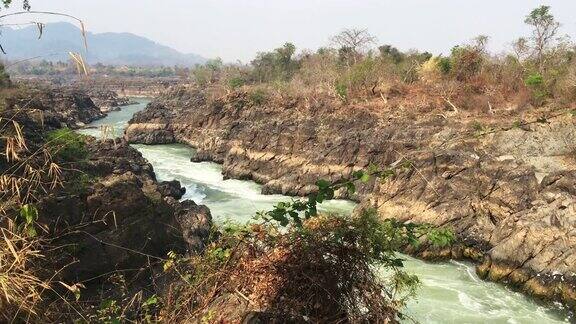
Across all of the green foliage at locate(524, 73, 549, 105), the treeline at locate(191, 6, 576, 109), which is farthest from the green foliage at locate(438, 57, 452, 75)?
the green foliage at locate(524, 73, 549, 105)

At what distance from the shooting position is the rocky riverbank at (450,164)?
15562 millimetres

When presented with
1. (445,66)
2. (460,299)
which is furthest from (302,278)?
(445,66)

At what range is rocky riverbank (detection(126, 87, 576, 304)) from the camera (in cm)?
1556

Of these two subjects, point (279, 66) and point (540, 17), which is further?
point (279, 66)

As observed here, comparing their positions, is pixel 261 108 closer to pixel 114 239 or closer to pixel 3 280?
pixel 114 239

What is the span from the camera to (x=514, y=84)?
3256cm

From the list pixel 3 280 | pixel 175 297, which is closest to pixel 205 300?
pixel 175 297

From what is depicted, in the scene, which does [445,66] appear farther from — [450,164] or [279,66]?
[279,66]

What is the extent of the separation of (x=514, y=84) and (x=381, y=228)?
3386 centimetres

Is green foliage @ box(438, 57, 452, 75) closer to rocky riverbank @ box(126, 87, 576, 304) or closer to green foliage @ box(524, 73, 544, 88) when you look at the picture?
rocky riverbank @ box(126, 87, 576, 304)

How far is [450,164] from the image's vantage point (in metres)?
21.9

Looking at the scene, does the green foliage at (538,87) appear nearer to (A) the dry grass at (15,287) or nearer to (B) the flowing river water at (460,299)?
(B) the flowing river water at (460,299)

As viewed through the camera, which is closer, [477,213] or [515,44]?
[477,213]

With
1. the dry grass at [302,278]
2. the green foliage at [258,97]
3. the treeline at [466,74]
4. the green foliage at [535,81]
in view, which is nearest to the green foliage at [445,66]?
the treeline at [466,74]
